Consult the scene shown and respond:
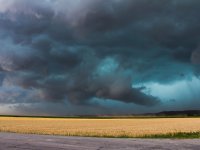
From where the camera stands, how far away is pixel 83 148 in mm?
17688

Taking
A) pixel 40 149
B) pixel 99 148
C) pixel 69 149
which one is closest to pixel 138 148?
pixel 99 148

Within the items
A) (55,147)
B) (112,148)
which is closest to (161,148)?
(112,148)

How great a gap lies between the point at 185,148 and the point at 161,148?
142 centimetres

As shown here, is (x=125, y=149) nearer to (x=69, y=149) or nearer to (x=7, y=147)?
(x=69, y=149)

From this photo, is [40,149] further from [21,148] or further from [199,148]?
[199,148]

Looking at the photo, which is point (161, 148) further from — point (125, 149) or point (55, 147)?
point (55, 147)

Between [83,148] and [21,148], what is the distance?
2.99m

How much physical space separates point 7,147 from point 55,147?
2361 millimetres

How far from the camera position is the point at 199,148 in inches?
766

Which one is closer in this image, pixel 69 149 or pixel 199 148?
pixel 69 149

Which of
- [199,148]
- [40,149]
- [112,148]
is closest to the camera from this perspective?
[40,149]

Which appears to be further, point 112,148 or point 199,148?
point 199,148

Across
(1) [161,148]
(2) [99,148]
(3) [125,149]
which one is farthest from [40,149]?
(1) [161,148]

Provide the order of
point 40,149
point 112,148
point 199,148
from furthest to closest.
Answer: point 199,148 < point 112,148 < point 40,149
